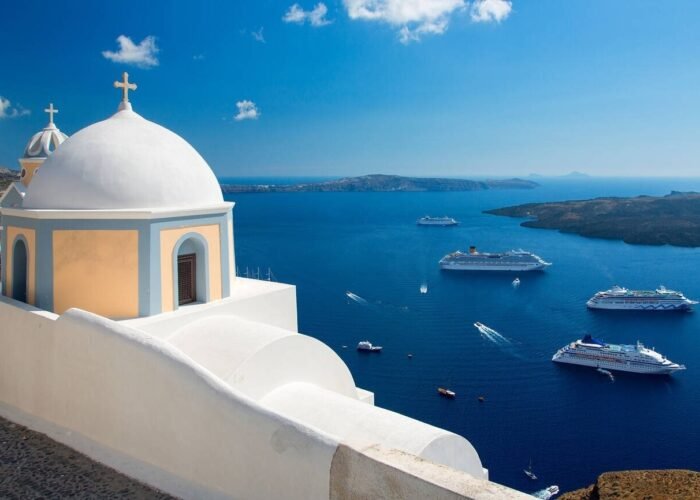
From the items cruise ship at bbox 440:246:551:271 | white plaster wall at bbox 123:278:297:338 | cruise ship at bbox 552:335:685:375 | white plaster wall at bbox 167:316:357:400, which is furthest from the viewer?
cruise ship at bbox 440:246:551:271

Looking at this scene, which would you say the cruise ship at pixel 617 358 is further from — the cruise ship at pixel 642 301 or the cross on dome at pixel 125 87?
the cross on dome at pixel 125 87

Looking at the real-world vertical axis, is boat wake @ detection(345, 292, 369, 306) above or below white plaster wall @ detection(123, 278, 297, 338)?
below

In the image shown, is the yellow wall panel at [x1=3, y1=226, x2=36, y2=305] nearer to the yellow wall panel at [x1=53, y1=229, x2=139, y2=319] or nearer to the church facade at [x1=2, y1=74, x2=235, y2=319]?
the church facade at [x1=2, y1=74, x2=235, y2=319]

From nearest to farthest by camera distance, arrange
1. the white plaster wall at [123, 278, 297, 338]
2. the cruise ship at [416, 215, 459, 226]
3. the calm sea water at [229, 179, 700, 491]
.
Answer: the white plaster wall at [123, 278, 297, 338], the calm sea water at [229, 179, 700, 491], the cruise ship at [416, 215, 459, 226]

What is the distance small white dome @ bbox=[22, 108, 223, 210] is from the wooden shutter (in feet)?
2.05

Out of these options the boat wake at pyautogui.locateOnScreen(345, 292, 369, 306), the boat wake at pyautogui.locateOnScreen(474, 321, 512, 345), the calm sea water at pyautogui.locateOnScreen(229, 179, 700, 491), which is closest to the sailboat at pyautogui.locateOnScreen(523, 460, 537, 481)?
the calm sea water at pyautogui.locateOnScreen(229, 179, 700, 491)

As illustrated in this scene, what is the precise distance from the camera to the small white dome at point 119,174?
5.94 metres

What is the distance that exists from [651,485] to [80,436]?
452 centimetres

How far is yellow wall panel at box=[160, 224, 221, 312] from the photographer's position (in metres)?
5.93

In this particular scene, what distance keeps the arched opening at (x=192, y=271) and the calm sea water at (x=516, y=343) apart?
11284 millimetres

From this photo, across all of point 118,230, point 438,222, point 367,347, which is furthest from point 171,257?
point 438,222

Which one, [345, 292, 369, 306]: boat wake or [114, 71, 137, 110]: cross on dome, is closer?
[114, 71, 137, 110]: cross on dome

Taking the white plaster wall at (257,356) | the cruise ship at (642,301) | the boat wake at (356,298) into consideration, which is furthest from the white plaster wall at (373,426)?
the cruise ship at (642,301)

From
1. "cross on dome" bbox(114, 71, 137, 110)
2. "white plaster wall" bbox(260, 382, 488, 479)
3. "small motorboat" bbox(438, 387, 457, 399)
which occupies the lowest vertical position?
"small motorboat" bbox(438, 387, 457, 399)
